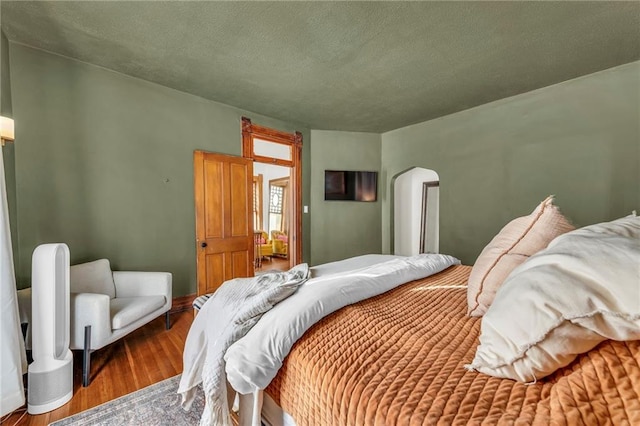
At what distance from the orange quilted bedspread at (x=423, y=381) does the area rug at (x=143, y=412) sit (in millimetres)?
872

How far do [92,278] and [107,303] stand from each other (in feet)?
2.18

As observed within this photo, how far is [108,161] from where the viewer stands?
2885 mm

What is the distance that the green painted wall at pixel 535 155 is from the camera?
9.54ft

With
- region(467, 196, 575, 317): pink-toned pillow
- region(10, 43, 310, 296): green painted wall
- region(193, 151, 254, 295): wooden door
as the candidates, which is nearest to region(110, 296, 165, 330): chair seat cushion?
region(10, 43, 310, 296): green painted wall

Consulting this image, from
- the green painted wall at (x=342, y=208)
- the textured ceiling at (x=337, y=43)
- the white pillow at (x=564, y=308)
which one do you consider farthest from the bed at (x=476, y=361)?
the green painted wall at (x=342, y=208)

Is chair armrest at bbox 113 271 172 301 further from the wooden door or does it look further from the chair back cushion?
the wooden door

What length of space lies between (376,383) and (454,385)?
20 cm

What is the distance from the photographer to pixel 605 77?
2.95m

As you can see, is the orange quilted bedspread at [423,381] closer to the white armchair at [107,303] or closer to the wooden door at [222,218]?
the white armchair at [107,303]

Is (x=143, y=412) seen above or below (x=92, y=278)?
below

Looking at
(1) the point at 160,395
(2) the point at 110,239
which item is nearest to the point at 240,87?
(2) the point at 110,239

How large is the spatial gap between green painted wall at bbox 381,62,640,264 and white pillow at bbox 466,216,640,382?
2.37m

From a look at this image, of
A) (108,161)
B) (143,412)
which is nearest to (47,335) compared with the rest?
(143,412)

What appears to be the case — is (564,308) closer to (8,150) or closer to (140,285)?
(140,285)
